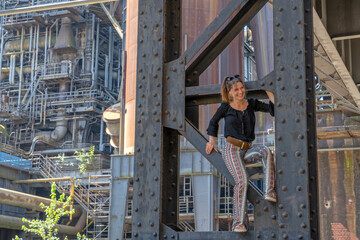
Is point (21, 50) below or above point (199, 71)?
above

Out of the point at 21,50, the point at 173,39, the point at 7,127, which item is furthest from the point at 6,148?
the point at 173,39

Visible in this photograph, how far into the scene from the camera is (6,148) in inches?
2207

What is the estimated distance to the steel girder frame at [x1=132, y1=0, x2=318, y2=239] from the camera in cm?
514

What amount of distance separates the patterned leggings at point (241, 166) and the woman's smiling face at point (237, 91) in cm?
44

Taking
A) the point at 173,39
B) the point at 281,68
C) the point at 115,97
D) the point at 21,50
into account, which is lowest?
the point at 281,68

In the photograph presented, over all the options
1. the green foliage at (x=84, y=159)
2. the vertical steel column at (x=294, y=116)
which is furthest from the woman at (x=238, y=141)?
the green foliage at (x=84, y=159)

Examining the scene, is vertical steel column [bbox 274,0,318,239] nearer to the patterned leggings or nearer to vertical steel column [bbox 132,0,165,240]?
the patterned leggings

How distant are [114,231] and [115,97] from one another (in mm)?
33821

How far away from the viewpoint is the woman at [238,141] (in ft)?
18.0

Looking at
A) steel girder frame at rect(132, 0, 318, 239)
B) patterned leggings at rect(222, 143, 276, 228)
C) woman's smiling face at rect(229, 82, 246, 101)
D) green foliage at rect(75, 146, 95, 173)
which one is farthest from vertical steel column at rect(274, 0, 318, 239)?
green foliage at rect(75, 146, 95, 173)

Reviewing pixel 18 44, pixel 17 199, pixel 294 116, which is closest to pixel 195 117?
pixel 294 116

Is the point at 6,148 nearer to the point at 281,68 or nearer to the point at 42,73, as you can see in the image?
the point at 42,73

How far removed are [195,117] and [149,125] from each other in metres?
0.46

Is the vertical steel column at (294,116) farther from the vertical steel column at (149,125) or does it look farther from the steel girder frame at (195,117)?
the vertical steel column at (149,125)
